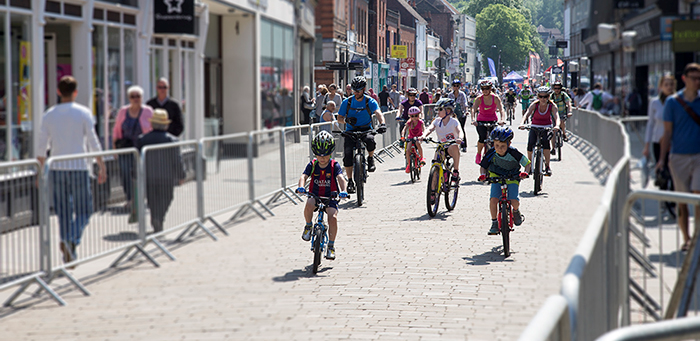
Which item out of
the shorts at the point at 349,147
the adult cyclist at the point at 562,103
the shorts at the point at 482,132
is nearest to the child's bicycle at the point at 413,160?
the shorts at the point at 482,132

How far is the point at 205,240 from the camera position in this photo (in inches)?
358

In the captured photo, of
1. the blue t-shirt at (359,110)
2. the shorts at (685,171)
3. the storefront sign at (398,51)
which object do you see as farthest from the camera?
the storefront sign at (398,51)

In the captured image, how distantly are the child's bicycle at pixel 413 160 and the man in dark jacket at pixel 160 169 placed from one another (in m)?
6.81

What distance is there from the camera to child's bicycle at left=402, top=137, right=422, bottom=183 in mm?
15484

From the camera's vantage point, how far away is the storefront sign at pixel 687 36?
256 centimetres

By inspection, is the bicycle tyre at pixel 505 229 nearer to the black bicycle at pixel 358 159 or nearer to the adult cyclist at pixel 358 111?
the black bicycle at pixel 358 159

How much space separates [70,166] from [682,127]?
18.5 feet

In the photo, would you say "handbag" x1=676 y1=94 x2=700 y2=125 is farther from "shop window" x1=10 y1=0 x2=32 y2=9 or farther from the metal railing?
"shop window" x1=10 y1=0 x2=32 y2=9

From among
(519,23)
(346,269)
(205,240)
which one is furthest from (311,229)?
(519,23)

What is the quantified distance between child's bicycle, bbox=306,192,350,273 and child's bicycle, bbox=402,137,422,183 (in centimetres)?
713

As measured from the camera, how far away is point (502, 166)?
8.91 m

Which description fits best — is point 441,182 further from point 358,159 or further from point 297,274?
point 297,274

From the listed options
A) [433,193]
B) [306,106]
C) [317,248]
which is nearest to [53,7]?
[433,193]

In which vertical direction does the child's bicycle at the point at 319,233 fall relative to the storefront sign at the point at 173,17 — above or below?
below
